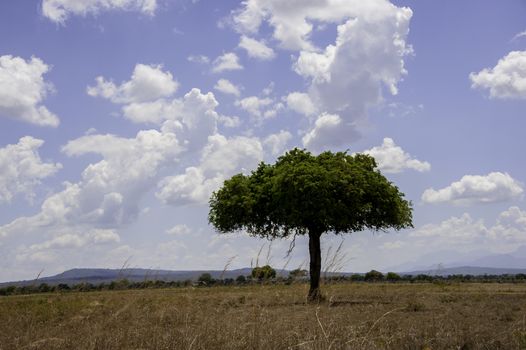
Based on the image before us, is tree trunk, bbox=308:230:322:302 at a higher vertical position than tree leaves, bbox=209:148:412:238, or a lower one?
lower

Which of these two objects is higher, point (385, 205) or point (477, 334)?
point (385, 205)

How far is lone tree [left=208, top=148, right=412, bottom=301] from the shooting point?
3128 cm

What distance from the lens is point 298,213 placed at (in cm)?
3161

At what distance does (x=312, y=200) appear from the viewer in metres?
31.2

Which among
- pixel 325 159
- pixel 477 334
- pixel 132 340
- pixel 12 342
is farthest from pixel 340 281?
pixel 325 159

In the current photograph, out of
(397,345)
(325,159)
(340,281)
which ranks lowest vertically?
(397,345)

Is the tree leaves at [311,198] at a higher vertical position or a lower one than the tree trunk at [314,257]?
higher

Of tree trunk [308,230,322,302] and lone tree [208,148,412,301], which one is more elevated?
lone tree [208,148,412,301]

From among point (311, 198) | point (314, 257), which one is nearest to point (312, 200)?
point (311, 198)

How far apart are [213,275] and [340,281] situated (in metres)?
3.01

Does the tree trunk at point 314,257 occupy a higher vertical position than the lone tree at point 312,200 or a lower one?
lower

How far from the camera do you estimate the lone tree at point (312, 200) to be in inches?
1232

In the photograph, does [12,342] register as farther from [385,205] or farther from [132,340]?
[385,205]

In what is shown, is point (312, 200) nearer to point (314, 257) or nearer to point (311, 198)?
point (311, 198)
